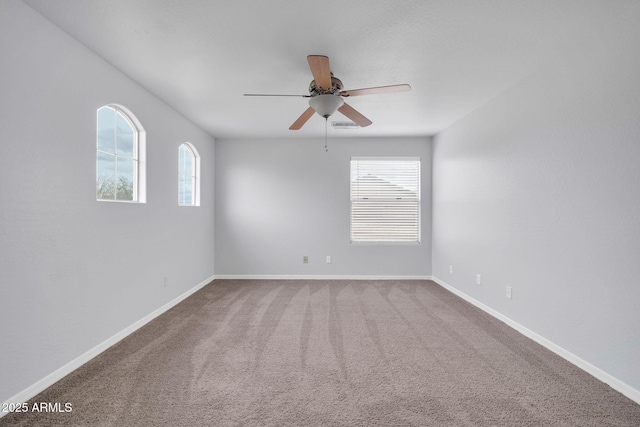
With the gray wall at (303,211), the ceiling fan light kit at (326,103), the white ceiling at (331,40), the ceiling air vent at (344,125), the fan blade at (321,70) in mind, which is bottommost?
the gray wall at (303,211)

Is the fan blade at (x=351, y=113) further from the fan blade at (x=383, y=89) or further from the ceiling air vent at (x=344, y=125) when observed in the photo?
the ceiling air vent at (x=344, y=125)

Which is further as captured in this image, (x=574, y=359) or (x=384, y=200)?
(x=384, y=200)

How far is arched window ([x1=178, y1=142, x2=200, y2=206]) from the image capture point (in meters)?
4.08

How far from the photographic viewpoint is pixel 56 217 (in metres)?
2.04

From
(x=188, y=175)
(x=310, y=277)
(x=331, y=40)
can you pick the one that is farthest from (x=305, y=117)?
(x=310, y=277)

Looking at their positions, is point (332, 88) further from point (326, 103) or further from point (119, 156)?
point (119, 156)

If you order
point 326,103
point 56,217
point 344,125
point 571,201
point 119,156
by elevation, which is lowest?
point 56,217

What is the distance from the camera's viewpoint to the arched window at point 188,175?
4.08 m

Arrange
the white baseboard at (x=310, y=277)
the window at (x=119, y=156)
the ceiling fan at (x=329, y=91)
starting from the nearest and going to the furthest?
the ceiling fan at (x=329, y=91)
the window at (x=119, y=156)
the white baseboard at (x=310, y=277)

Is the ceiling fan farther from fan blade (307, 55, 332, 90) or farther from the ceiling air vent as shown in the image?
the ceiling air vent

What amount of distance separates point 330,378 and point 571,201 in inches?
88.9

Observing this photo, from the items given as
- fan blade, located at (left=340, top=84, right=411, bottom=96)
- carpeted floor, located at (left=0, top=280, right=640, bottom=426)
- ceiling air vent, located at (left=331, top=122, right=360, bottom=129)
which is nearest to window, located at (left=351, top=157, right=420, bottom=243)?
ceiling air vent, located at (left=331, top=122, right=360, bottom=129)

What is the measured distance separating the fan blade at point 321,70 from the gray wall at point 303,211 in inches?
109

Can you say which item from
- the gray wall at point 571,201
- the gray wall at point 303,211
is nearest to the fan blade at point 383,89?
the gray wall at point 571,201
